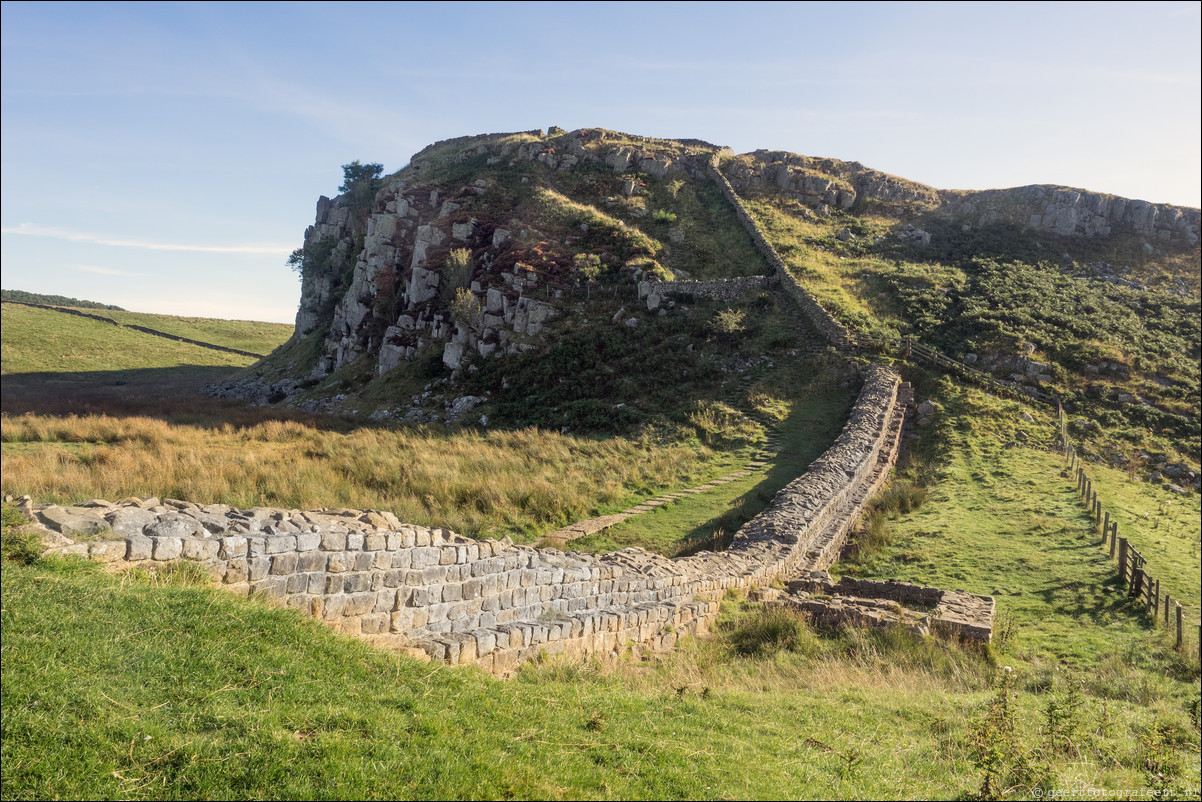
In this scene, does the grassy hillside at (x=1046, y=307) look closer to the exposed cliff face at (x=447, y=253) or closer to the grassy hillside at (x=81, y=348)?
the exposed cliff face at (x=447, y=253)

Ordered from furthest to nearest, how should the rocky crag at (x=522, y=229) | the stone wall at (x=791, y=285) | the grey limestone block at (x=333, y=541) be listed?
the rocky crag at (x=522, y=229) < the stone wall at (x=791, y=285) < the grey limestone block at (x=333, y=541)

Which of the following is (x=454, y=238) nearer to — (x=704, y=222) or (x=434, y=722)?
(x=704, y=222)

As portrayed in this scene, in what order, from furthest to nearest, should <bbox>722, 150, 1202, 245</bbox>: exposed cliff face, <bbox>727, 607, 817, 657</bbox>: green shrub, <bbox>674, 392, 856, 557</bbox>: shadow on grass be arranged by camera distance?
<bbox>722, 150, 1202, 245</bbox>: exposed cliff face → <bbox>674, 392, 856, 557</bbox>: shadow on grass → <bbox>727, 607, 817, 657</bbox>: green shrub

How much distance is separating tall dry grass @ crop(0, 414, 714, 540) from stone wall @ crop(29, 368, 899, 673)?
5395 mm

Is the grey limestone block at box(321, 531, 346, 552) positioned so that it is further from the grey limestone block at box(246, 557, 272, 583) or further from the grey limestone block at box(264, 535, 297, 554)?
the grey limestone block at box(246, 557, 272, 583)

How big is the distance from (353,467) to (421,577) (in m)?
12.4

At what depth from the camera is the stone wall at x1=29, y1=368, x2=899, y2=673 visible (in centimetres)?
688

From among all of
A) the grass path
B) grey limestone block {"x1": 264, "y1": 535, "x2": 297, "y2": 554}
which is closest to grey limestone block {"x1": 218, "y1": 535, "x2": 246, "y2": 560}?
grey limestone block {"x1": 264, "y1": 535, "x2": 297, "y2": 554}

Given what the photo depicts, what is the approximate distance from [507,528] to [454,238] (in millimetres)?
29337

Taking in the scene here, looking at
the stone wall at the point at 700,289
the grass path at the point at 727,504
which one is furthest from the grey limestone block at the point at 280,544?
the stone wall at the point at 700,289

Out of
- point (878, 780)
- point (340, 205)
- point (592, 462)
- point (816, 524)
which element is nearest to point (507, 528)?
point (592, 462)

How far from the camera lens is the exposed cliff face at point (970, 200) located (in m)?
47.0

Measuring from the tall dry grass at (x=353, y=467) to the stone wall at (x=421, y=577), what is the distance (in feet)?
17.7

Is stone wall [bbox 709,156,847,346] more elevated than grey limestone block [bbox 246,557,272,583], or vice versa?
stone wall [bbox 709,156,847,346]
